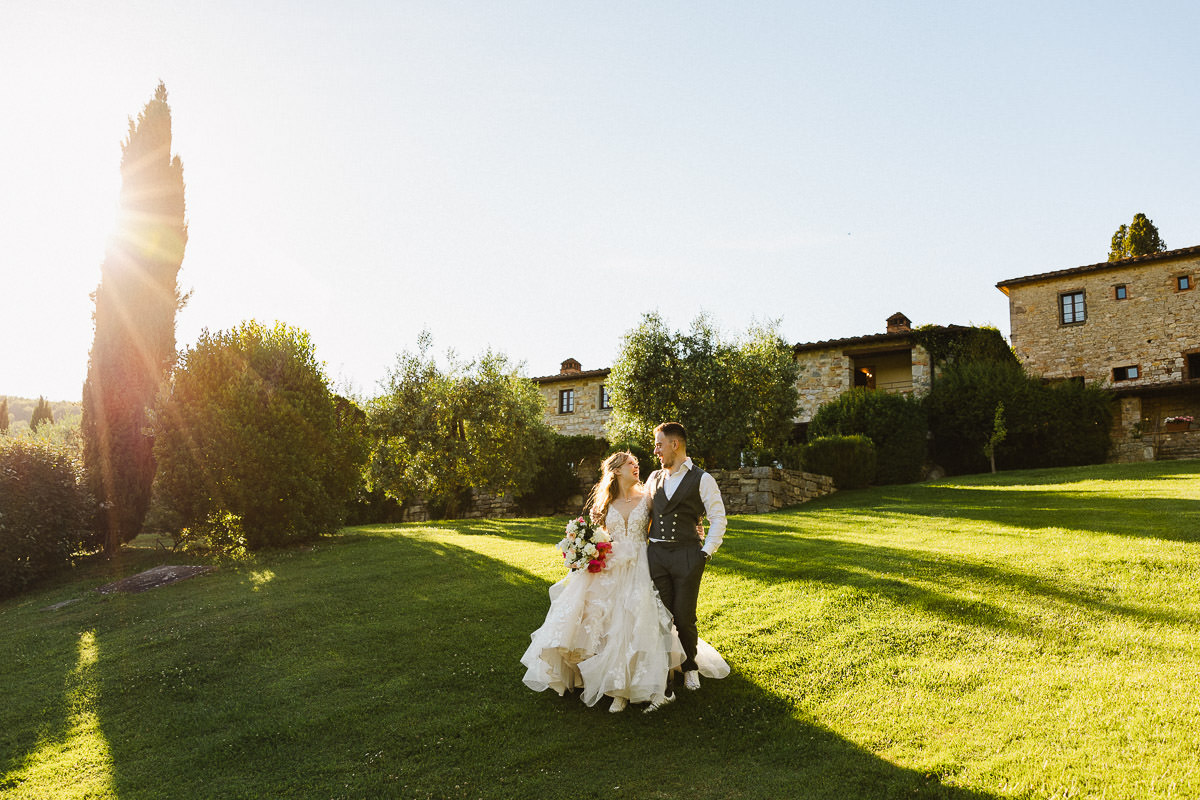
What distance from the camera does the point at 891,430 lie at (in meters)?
26.6

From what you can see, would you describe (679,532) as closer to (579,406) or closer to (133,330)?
(133,330)

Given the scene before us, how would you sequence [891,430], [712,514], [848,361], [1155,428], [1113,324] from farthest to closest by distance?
[848,361], [1113,324], [1155,428], [891,430], [712,514]

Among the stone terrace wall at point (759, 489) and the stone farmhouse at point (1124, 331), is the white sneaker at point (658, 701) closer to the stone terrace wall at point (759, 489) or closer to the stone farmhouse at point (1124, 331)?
the stone terrace wall at point (759, 489)

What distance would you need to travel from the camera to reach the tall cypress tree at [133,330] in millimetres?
18750

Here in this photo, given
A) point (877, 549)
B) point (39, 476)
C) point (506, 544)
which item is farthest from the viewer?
point (39, 476)

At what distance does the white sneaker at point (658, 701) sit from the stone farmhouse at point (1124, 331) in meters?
28.5

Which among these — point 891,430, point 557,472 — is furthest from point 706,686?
point 557,472

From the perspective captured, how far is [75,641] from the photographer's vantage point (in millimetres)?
10172

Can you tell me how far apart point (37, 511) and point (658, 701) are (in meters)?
16.0

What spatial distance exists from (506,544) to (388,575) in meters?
3.24

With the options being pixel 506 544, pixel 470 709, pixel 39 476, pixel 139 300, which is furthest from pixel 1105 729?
pixel 139 300

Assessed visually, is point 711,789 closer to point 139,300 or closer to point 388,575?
point 388,575

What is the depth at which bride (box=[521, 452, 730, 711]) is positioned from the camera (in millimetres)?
6180

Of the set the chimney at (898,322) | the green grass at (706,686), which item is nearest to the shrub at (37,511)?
the green grass at (706,686)
